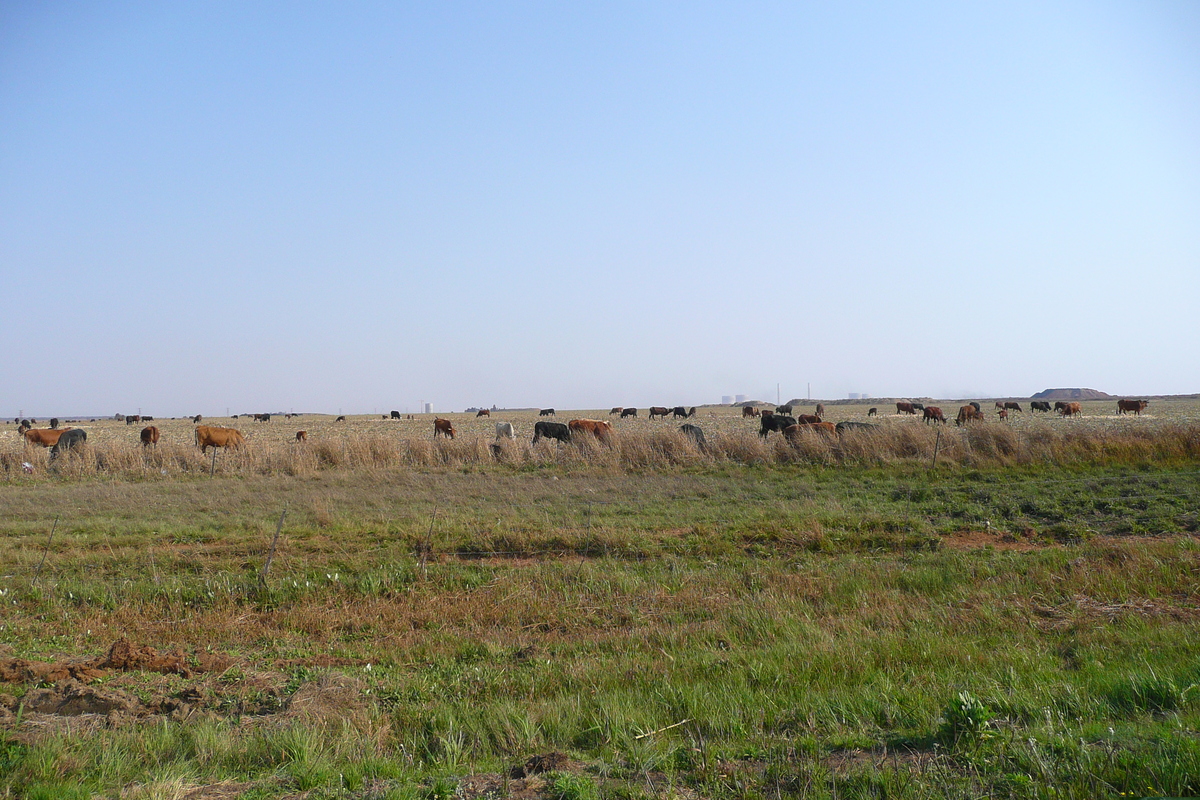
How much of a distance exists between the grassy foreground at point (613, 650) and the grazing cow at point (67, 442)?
32.5 ft

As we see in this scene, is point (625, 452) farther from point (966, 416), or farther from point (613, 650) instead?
point (966, 416)

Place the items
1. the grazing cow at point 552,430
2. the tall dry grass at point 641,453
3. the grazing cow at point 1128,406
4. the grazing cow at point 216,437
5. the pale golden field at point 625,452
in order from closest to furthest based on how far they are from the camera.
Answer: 1. the tall dry grass at point 641,453
2. the pale golden field at point 625,452
3. the grazing cow at point 216,437
4. the grazing cow at point 552,430
5. the grazing cow at point 1128,406

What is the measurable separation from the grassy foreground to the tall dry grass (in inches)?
236

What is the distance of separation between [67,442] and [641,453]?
893 inches

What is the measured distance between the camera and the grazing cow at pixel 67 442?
24.7 metres

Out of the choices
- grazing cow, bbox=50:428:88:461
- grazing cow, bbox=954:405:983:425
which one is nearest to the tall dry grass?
grazing cow, bbox=50:428:88:461

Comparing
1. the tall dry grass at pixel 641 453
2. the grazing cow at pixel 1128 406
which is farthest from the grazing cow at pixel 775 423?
the grazing cow at pixel 1128 406

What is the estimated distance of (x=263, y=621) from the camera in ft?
29.9

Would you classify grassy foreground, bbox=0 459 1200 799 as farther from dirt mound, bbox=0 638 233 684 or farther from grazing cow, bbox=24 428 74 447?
grazing cow, bbox=24 428 74 447

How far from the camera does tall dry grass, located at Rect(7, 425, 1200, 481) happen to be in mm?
21719

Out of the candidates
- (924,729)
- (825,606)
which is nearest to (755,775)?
(924,729)

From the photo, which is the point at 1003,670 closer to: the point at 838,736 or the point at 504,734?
the point at 838,736

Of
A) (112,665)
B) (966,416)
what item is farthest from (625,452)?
(966,416)

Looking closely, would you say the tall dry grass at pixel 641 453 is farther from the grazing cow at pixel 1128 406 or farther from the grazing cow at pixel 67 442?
the grazing cow at pixel 1128 406
